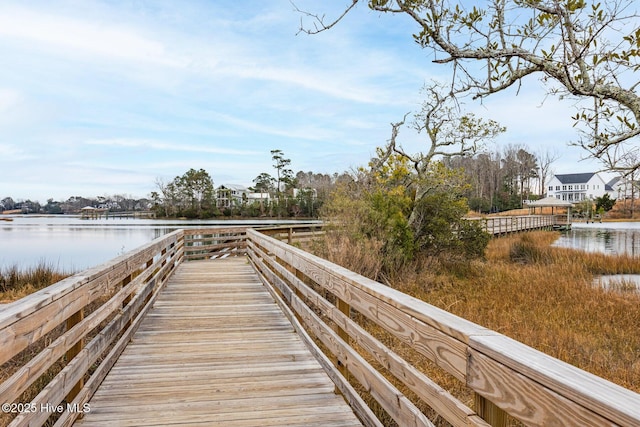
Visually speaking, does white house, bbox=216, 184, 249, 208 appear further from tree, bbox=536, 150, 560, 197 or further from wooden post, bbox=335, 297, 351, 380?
wooden post, bbox=335, 297, 351, 380

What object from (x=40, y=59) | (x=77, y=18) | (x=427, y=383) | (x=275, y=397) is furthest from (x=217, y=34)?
(x=427, y=383)

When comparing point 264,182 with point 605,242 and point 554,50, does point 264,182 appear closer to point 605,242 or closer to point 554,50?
point 605,242

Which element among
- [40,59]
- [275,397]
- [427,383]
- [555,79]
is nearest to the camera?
[427,383]

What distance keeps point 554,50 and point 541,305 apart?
4670 mm

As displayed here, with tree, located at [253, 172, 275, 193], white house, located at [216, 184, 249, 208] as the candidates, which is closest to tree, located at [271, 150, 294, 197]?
tree, located at [253, 172, 275, 193]

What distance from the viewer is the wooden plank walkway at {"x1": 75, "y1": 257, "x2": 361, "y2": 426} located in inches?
104

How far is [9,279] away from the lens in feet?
37.6

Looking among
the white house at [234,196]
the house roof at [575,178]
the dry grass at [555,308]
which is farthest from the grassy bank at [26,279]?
the house roof at [575,178]

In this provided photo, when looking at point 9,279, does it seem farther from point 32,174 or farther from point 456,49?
point 32,174

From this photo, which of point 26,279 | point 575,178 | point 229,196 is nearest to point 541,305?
point 26,279

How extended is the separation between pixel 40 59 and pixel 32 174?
47112mm

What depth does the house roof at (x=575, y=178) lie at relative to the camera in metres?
69.9

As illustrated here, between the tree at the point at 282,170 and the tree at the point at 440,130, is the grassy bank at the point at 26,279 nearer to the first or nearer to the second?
the tree at the point at 440,130

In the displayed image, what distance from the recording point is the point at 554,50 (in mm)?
6266
